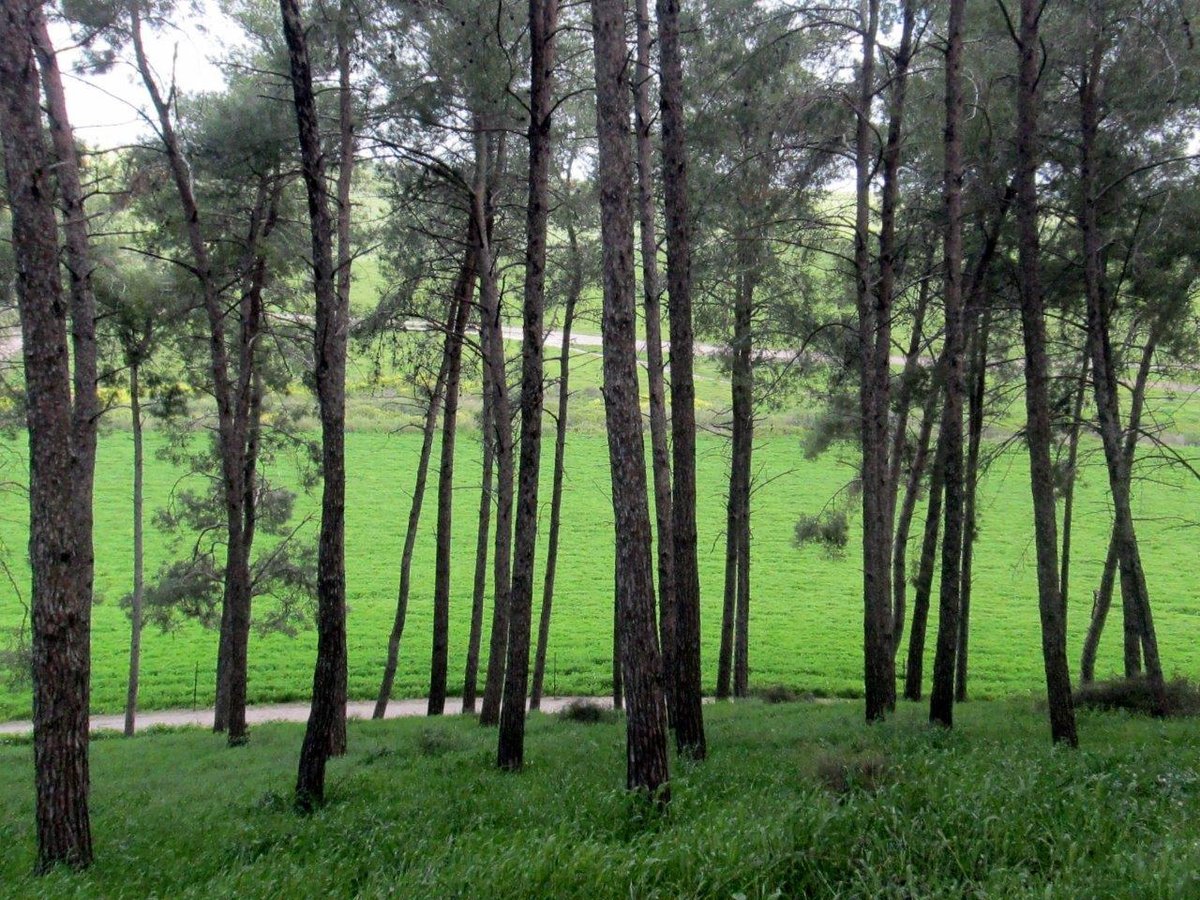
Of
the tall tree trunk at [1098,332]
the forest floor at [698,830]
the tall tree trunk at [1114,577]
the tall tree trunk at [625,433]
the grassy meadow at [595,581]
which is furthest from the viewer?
the grassy meadow at [595,581]

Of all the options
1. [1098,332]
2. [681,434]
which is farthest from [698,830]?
[1098,332]

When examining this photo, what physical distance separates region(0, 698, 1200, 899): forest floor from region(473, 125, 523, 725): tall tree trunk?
3909mm

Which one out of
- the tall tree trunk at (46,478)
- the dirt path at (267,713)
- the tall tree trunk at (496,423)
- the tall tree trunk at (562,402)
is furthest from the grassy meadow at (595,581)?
the tall tree trunk at (46,478)

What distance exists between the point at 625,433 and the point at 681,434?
98.7 inches

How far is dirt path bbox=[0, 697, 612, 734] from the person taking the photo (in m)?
21.7

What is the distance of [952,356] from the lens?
10609 millimetres

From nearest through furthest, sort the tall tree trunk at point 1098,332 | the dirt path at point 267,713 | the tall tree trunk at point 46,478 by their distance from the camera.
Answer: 1. the tall tree trunk at point 46,478
2. the tall tree trunk at point 1098,332
3. the dirt path at point 267,713

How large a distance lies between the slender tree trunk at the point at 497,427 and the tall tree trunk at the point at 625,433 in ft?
17.0

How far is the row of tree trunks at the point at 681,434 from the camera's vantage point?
9.26m

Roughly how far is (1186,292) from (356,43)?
12.5 meters

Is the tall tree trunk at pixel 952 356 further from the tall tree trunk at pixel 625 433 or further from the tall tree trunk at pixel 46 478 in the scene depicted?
the tall tree trunk at pixel 46 478

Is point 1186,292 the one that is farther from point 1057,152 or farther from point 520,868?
point 520,868

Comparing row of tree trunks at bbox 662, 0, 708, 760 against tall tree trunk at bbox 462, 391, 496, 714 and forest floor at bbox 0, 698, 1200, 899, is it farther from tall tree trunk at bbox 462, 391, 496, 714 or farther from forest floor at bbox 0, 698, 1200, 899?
tall tree trunk at bbox 462, 391, 496, 714

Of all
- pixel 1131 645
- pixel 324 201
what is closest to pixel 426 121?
pixel 324 201
